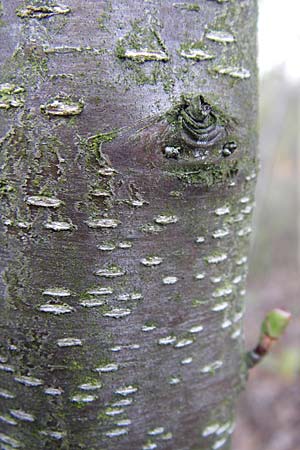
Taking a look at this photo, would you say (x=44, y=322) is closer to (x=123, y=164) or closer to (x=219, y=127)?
(x=123, y=164)

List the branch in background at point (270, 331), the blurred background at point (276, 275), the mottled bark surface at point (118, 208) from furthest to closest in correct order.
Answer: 1. the blurred background at point (276, 275)
2. the branch in background at point (270, 331)
3. the mottled bark surface at point (118, 208)

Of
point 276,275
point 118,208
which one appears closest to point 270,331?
point 118,208

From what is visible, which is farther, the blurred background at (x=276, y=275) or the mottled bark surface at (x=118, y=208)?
the blurred background at (x=276, y=275)

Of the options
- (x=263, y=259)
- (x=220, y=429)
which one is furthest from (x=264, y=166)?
(x=220, y=429)

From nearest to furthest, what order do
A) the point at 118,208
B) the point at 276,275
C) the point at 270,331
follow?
the point at 118,208 → the point at 270,331 → the point at 276,275

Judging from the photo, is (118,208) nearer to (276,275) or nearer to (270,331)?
(270,331)
